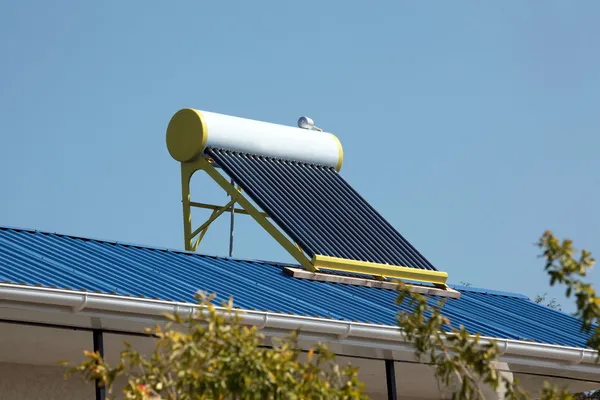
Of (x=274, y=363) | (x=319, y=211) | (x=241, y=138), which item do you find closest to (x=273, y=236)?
(x=319, y=211)

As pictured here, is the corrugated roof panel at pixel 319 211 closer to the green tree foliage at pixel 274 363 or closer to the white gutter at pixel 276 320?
the white gutter at pixel 276 320

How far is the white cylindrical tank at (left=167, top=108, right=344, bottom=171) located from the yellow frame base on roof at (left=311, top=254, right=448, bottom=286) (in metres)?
3.27

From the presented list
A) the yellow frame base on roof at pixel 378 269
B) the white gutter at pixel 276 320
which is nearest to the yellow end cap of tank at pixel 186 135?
the yellow frame base on roof at pixel 378 269

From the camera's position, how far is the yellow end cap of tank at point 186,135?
17938mm

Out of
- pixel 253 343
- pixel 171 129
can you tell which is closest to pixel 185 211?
pixel 171 129

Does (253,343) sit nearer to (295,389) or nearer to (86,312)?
(295,389)

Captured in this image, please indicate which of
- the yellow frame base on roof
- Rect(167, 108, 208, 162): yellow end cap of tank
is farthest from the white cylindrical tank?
the yellow frame base on roof

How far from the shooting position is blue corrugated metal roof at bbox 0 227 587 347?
12000mm

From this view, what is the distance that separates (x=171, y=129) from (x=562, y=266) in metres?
12.9

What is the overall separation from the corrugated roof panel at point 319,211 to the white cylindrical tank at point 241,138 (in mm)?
161

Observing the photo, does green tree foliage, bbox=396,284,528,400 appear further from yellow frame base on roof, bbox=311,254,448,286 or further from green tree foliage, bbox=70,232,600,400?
yellow frame base on roof, bbox=311,254,448,286

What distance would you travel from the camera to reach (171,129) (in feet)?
61.2

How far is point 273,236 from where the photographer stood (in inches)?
640

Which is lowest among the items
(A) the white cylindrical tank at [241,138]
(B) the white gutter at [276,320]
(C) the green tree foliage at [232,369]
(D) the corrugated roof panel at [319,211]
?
(C) the green tree foliage at [232,369]
